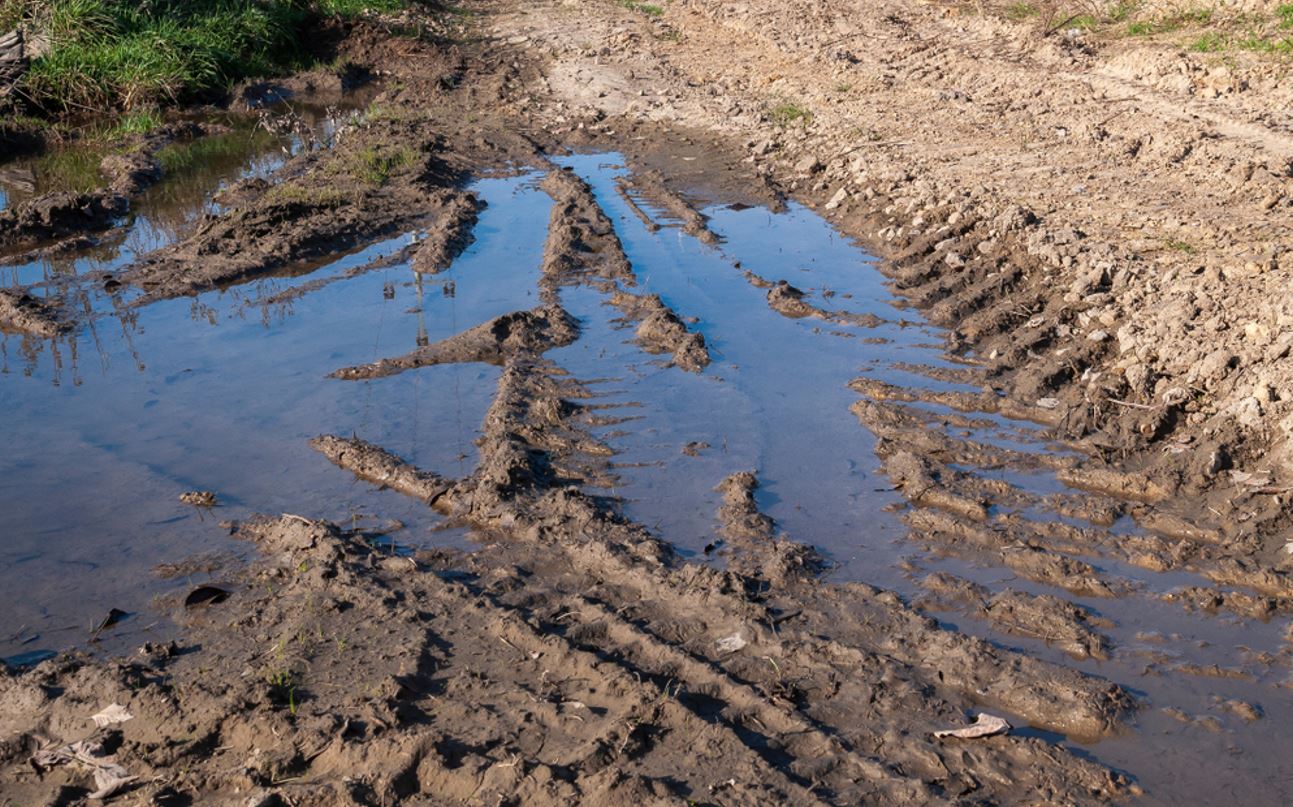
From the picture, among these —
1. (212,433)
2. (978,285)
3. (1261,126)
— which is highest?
(1261,126)

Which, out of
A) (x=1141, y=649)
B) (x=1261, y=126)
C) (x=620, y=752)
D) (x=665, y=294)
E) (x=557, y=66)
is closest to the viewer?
(x=620, y=752)

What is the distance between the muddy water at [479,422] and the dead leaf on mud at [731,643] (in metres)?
0.66

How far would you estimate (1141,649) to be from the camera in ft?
14.1

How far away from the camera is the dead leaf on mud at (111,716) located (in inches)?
154

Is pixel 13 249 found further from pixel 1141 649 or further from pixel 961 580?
pixel 1141 649

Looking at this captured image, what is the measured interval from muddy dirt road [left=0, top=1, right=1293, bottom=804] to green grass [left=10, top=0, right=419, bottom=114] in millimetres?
2672

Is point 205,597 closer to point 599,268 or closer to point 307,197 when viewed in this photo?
point 599,268

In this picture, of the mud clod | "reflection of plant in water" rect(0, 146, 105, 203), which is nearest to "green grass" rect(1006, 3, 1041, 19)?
"reflection of plant in water" rect(0, 146, 105, 203)

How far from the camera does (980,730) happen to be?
379 cm

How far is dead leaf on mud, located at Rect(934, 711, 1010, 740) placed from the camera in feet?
12.4

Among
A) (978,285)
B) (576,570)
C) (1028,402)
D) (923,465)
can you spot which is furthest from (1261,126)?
(576,570)

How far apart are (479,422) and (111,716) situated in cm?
271

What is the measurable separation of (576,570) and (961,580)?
162cm

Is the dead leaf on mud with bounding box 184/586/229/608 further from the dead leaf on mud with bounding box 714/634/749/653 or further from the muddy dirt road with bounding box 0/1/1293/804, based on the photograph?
the dead leaf on mud with bounding box 714/634/749/653
